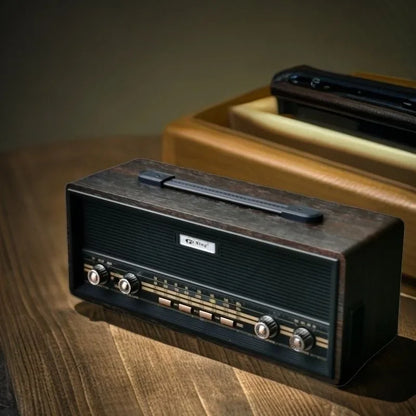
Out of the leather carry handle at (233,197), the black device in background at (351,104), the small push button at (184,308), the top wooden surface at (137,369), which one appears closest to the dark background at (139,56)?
the black device in background at (351,104)

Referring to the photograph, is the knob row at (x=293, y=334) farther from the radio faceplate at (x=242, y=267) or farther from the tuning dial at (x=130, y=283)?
the tuning dial at (x=130, y=283)

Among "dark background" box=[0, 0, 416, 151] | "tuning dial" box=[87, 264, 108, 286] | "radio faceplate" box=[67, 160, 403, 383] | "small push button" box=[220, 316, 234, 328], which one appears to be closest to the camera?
"radio faceplate" box=[67, 160, 403, 383]

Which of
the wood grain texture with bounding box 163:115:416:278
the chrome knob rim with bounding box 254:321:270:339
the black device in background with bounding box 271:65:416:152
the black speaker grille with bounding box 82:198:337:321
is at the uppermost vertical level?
the black device in background with bounding box 271:65:416:152

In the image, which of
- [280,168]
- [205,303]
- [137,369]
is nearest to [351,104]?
[280,168]

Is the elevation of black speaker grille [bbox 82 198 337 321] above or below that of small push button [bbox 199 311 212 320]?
above

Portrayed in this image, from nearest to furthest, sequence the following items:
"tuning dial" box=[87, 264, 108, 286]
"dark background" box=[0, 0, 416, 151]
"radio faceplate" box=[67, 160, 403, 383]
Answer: "radio faceplate" box=[67, 160, 403, 383] < "tuning dial" box=[87, 264, 108, 286] < "dark background" box=[0, 0, 416, 151]

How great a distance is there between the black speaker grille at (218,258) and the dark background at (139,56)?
3.62ft

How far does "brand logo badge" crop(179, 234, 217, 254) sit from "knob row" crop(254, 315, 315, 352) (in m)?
0.13

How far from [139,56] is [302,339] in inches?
57.4

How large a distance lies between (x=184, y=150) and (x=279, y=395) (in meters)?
0.63

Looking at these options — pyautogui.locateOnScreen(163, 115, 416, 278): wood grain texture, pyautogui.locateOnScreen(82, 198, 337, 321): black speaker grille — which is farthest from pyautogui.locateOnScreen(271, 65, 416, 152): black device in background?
pyautogui.locateOnScreen(82, 198, 337, 321): black speaker grille

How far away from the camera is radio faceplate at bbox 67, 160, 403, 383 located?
1.49m

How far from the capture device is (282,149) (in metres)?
1.87

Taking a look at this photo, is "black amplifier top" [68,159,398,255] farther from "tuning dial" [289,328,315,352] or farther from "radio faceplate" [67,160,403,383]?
"tuning dial" [289,328,315,352]
